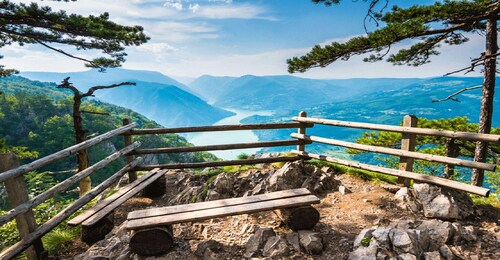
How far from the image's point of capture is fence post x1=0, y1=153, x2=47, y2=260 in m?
3.45

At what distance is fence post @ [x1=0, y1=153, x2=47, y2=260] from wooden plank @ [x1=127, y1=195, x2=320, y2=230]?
148cm

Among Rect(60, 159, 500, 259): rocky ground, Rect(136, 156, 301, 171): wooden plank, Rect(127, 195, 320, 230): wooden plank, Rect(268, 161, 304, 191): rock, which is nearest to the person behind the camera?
Rect(60, 159, 500, 259): rocky ground

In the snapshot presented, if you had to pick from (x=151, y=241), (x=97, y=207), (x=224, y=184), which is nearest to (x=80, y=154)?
(x=97, y=207)

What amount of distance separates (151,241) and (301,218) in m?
2.18

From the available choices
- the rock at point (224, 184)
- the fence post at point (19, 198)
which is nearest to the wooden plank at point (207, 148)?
the rock at point (224, 184)

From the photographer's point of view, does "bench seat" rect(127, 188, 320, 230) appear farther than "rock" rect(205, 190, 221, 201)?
No

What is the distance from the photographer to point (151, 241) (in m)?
3.52

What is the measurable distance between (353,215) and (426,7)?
663cm

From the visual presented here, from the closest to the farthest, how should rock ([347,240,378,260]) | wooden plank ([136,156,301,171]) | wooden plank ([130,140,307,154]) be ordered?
rock ([347,240,378,260]) < wooden plank ([130,140,307,154]) < wooden plank ([136,156,301,171])

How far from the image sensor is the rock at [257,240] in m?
3.66

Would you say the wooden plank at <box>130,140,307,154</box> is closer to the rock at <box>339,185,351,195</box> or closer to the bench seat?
the rock at <box>339,185,351,195</box>

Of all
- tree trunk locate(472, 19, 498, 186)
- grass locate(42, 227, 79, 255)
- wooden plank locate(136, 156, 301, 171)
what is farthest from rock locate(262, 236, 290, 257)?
tree trunk locate(472, 19, 498, 186)

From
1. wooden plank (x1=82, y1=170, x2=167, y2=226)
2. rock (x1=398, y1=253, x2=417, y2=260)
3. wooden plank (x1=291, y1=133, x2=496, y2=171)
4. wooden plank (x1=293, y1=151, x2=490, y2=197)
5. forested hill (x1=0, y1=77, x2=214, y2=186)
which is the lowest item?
forested hill (x1=0, y1=77, x2=214, y2=186)

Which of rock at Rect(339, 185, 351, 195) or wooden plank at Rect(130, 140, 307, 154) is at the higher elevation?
wooden plank at Rect(130, 140, 307, 154)
